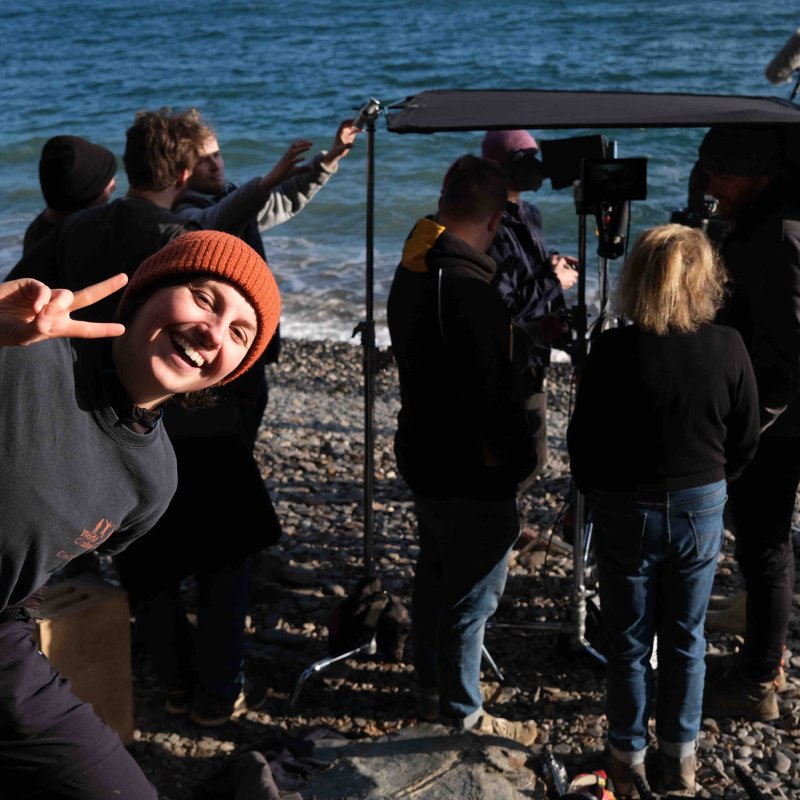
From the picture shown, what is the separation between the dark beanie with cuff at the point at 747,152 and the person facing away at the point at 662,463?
67 cm

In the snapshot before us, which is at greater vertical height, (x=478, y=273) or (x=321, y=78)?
(x=478, y=273)

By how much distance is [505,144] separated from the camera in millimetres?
5031

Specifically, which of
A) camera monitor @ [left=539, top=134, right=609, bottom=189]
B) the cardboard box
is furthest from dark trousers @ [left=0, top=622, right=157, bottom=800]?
camera monitor @ [left=539, top=134, right=609, bottom=189]

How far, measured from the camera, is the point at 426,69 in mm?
27234

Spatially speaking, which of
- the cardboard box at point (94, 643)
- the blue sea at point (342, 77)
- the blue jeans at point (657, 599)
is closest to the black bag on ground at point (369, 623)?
the cardboard box at point (94, 643)

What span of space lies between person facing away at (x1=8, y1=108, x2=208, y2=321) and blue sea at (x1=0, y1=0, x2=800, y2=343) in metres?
7.24

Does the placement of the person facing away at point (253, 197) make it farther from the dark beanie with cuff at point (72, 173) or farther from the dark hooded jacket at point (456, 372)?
the dark hooded jacket at point (456, 372)

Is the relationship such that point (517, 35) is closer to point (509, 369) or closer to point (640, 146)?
point (640, 146)

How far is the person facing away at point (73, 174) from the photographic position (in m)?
4.43

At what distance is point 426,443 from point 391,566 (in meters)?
1.85

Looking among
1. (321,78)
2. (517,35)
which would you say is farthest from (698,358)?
(517,35)

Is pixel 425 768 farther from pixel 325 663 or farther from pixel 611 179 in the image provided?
pixel 611 179

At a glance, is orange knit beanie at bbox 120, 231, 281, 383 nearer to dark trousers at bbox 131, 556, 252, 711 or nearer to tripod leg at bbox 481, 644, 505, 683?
dark trousers at bbox 131, 556, 252, 711

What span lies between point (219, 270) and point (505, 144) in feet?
9.48
